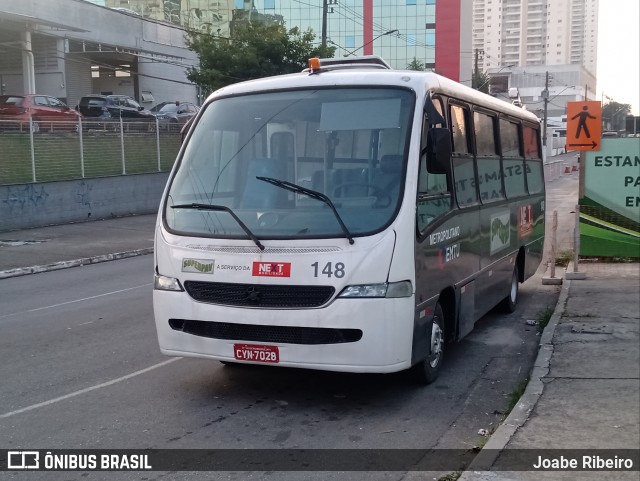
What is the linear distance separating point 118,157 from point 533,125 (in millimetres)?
18937

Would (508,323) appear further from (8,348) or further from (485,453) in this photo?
(8,348)

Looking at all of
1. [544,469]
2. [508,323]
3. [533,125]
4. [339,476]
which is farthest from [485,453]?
[533,125]

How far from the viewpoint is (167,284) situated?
6426 mm

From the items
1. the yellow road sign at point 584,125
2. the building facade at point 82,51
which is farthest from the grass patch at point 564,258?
the building facade at point 82,51

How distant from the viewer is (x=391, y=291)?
19.3 ft

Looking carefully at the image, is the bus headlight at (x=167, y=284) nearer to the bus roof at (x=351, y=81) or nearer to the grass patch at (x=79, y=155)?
the bus roof at (x=351, y=81)

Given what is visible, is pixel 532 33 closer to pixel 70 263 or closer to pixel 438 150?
pixel 70 263

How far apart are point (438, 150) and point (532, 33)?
524 feet

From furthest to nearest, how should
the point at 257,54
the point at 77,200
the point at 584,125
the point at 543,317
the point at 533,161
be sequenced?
the point at 257,54 → the point at 77,200 → the point at 584,125 → the point at 533,161 → the point at 543,317

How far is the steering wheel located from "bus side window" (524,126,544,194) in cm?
585

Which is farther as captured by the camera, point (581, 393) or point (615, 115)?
point (615, 115)

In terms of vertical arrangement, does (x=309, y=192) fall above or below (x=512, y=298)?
above

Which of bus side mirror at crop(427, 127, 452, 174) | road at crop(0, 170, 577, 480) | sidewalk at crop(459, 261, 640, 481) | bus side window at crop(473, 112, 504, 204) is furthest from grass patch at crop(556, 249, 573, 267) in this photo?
bus side mirror at crop(427, 127, 452, 174)

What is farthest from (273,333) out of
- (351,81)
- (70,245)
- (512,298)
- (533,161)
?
(70,245)
